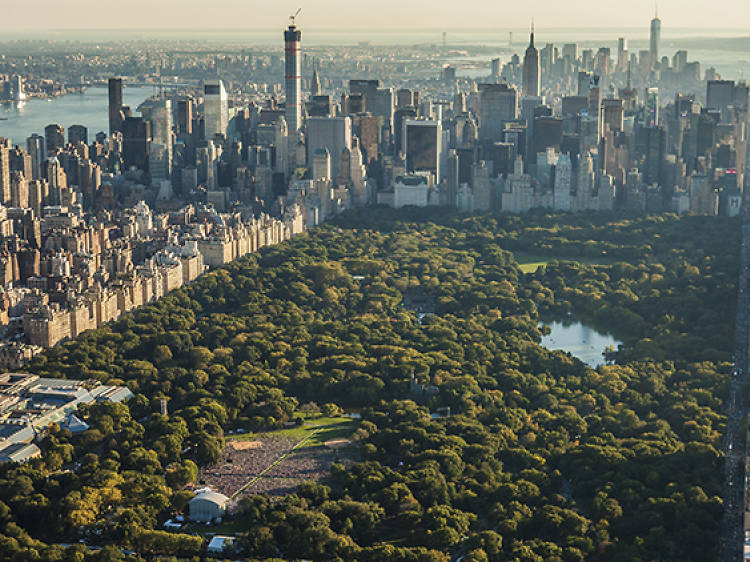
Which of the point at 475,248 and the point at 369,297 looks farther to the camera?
the point at 475,248

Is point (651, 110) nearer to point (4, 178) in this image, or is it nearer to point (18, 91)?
point (4, 178)

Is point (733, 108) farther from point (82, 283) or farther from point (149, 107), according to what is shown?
point (82, 283)

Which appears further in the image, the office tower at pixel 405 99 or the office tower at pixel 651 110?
the office tower at pixel 405 99

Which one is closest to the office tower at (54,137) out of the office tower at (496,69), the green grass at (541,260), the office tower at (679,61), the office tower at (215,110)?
the office tower at (215,110)

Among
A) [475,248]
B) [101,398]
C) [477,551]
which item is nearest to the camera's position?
[477,551]

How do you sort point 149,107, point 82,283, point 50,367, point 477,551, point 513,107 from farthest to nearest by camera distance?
1. point 513,107
2. point 149,107
3. point 82,283
4. point 50,367
5. point 477,551

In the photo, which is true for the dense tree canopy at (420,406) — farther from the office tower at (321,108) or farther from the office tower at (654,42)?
the office tower at (654,42)

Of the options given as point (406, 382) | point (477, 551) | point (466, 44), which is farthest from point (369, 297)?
point (466, 44)

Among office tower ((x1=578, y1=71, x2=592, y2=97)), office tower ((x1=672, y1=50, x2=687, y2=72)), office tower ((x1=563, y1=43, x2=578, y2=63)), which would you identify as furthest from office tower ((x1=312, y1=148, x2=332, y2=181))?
office tower ((x1=563, y1=43, x2=578, y2=63))
